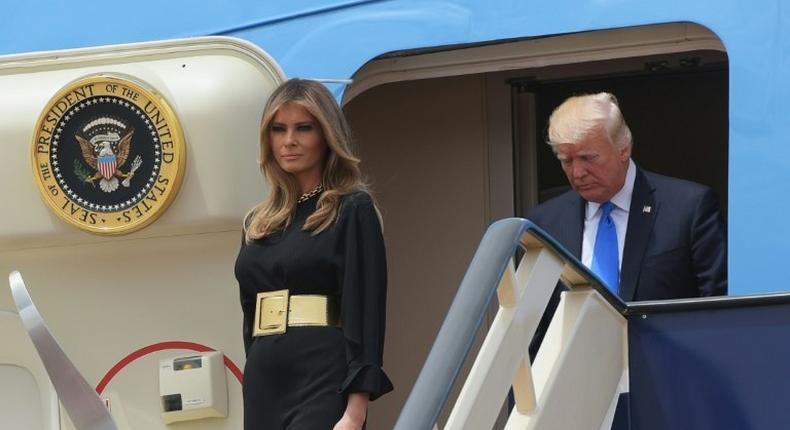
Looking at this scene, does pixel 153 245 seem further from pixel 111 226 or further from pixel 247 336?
pixel 247 336

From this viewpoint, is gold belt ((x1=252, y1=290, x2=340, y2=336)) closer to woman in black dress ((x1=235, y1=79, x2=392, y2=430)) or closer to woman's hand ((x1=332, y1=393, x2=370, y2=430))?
woman in black dress ((x1=235, y1=79, x2=392, y2=430))

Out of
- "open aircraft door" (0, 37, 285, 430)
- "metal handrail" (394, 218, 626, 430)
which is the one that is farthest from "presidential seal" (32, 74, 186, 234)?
"metal handrail" (394, 218, 626, 430)

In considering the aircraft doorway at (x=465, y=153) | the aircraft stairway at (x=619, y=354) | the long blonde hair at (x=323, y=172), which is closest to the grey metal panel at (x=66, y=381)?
the long blonde hair at (x=323, y=172)

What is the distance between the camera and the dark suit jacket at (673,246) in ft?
12.7

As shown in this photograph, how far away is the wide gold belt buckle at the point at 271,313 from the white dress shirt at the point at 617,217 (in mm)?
830

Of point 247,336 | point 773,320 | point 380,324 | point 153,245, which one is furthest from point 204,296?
point 773,320

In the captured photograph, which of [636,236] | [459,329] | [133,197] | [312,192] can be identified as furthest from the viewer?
[133,197]

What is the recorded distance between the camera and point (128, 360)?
15.1 feet

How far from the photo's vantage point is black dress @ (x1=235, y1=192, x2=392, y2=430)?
11.7 ft

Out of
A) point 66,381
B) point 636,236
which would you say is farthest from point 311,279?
point 636,236

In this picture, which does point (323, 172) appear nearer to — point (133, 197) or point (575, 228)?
point (575, 228)

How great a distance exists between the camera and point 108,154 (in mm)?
4480

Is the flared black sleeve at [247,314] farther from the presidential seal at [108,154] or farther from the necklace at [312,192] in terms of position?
the presidential seal at [108,154]

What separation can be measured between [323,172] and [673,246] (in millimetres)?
914
